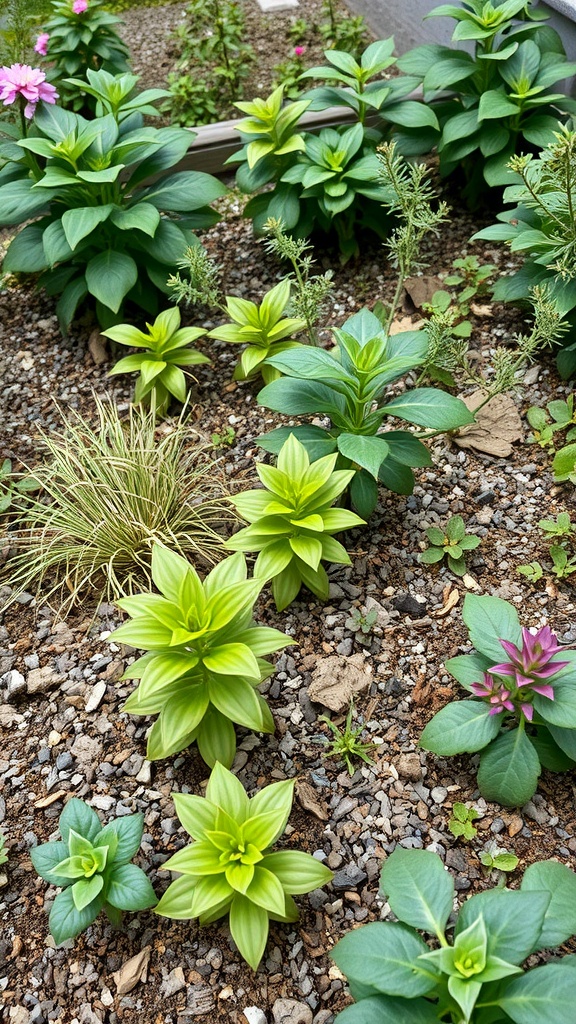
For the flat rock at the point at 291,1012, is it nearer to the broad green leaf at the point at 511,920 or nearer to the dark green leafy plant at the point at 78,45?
the broad green leaf at the point at 511,920

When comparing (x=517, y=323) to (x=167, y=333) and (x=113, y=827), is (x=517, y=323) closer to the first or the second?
(x=167, y=333)

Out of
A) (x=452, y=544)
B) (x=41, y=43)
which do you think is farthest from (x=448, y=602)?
(x=41, y=43)

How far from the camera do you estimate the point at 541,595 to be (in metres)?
2.36

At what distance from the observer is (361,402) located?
93.3 inches

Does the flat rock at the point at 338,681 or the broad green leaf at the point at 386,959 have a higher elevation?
the broad green leaf at the point at 386,959

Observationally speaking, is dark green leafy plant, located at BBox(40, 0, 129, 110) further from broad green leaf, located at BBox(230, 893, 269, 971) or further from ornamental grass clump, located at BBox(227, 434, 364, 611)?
broad green leaf, located at BBox(230, 893, 269, 971)

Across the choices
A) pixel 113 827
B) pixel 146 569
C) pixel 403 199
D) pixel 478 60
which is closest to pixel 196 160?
pixel 478 60

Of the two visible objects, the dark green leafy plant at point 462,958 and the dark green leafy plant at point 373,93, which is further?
the dark green leafy plant at point 373,93

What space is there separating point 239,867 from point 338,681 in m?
0.64

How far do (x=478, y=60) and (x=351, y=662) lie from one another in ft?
8.63

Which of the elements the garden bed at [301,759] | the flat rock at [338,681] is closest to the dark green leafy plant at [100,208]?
A: the garden bed at [301,759]

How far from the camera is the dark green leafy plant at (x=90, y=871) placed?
169 centimetres

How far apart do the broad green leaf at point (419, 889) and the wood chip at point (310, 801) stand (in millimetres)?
299

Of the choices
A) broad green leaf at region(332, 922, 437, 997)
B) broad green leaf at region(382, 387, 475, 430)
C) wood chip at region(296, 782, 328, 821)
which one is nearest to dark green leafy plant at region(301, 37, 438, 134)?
broad green leaf at region(382, 387, 475, 430)
